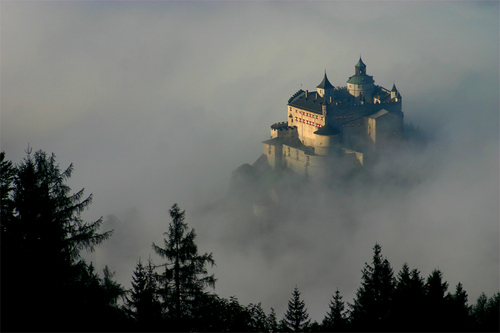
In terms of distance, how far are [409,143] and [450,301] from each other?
57.0 m

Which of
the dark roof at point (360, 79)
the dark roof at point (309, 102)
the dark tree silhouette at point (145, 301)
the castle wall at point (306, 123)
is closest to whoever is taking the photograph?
the dark tree silhouette at point (145, 301)

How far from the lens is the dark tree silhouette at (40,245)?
20.1 metres

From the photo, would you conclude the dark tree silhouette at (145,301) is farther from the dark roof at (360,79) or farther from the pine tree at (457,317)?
the dark roof at (360,79)

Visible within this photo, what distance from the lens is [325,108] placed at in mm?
74188

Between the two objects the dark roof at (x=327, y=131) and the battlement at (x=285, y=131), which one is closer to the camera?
the dark roof at (x=327, y=131)

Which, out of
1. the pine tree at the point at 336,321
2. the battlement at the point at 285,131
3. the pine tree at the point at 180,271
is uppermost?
the battlement at the point at 285,131

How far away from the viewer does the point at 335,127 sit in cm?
7519

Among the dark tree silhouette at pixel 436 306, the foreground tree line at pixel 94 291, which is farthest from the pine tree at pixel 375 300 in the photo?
the dark tree silhouette at pixel 436 306

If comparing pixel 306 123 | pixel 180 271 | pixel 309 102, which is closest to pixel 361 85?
pixel 309 102

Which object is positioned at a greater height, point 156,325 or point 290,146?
point 290,146

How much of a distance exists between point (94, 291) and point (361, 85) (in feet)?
201

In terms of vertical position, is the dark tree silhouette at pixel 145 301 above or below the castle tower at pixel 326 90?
below

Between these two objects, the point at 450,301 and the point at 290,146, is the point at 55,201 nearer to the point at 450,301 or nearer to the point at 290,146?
the point at 450,301

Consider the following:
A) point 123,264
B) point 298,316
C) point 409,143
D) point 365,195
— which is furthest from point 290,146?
point 298,316
